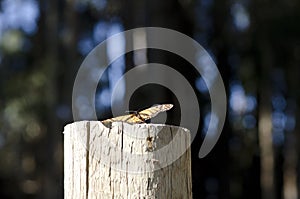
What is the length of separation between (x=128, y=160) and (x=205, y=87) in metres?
12.4

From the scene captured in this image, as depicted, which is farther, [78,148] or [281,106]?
[281,106]

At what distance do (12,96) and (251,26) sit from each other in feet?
23.6

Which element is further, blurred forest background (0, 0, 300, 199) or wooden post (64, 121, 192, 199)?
blurred forest background (0, 0, 300, 199)

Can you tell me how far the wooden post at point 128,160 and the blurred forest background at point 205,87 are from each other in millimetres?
10298

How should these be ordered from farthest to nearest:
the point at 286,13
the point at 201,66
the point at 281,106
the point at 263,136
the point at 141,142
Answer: the point at 281,106 → the point at 263,136 → the point at 286,13 → the point at 201,66 → the point at 141,142

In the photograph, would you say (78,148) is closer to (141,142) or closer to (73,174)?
(73,174)

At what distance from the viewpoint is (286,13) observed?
14.4 m

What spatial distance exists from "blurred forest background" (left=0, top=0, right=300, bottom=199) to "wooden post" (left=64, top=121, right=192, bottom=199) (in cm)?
1030

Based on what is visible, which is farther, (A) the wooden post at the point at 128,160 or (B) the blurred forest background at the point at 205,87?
(B) the blurred forest background at the point at 205,87

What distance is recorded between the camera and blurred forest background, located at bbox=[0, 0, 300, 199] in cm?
1463

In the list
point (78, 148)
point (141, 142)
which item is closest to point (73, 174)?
point (78, 148)

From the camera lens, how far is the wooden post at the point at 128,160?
169cm

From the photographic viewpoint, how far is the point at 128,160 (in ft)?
5.53

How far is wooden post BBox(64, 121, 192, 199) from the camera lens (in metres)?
1.69
